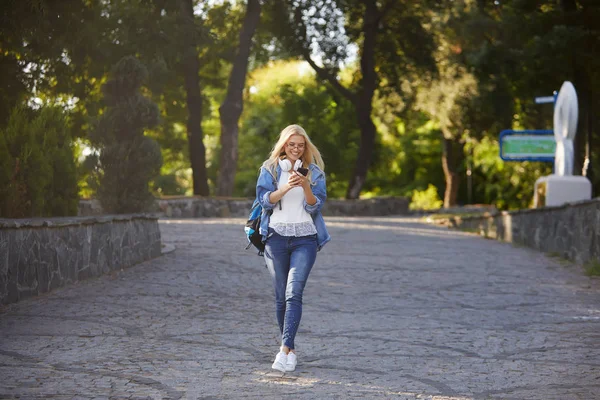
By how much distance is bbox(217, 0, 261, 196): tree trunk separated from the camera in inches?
1348

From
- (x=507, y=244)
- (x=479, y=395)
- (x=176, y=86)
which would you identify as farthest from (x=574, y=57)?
(x=479, y=395)

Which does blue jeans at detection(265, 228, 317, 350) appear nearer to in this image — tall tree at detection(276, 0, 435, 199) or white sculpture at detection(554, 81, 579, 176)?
white sculpture at detection(554, 81, 579, 176)

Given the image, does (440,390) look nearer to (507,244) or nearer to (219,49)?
(507,244)

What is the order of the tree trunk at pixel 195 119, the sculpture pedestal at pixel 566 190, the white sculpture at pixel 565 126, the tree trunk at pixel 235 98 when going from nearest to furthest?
the sculpture pedestal at pixel 566 190 < the white sculpture at pixel 565 126 < the tree trunk at pixel 195 119 < the tree trunk at pixel 235 98

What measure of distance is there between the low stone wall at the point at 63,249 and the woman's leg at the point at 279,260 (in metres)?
3.46

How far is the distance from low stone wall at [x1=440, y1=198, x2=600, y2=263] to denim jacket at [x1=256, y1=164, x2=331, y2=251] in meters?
7.58

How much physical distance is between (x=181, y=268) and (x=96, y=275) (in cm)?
160

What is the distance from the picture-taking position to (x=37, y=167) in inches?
536

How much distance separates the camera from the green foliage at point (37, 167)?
13422 millimetres

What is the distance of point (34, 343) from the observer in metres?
8.23

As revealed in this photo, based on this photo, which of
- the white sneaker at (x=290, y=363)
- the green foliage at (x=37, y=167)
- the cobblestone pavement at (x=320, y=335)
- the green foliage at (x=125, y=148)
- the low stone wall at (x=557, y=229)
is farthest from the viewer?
the green foliage at (x=125, y=148)

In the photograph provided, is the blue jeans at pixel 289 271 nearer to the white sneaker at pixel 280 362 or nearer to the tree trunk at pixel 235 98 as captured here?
the white sneaker at pixel 280 362

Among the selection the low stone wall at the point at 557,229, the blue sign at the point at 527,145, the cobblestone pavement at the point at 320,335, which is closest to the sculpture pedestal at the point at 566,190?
the low stone wall at the point at 557,229

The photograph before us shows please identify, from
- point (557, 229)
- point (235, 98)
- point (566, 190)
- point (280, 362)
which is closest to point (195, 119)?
point (235, 98)
